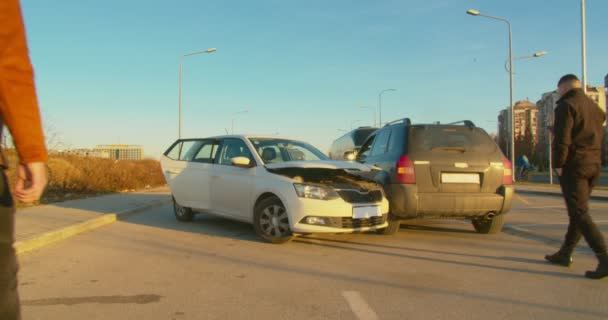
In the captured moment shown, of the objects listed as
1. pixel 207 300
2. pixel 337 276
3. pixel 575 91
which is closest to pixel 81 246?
pixel 207 300

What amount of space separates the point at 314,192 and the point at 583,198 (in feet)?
10.1

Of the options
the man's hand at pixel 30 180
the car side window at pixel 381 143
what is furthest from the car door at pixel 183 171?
the man's hand at pixel 30 180

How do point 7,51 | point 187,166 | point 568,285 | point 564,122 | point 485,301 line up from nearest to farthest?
point 7,51, point 485,301, point 568,285, point 564,122, point 187,166

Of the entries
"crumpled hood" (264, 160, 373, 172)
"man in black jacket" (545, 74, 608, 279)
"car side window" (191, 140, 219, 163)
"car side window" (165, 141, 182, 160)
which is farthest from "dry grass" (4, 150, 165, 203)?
"man in black jacket" (545, 74, 608, 279)

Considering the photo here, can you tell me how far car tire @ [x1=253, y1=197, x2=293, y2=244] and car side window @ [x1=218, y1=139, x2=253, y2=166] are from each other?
111cm

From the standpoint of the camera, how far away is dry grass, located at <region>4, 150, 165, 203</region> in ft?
49.4

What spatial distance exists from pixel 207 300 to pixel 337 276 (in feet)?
4.67

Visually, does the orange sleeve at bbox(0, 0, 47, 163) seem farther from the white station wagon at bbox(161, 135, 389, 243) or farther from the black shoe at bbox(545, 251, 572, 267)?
the black shoe at bbox(545, 251, 572, 267)

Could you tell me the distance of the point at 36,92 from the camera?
180cm

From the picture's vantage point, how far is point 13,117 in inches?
66.9

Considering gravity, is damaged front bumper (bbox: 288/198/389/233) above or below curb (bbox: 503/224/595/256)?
above

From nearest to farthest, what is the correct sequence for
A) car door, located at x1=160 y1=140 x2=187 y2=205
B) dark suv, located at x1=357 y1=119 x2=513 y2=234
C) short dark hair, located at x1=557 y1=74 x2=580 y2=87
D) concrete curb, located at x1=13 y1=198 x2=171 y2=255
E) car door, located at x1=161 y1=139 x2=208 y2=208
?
short dark hair, located at x1=557 y1=74 x2=580 y2=87, concrete curb, located at x1=13 y1=198 x2=171 y2=255, dark suv, located at x1=357 y1=119 x2=513 y2=234, car door, located at x1=161 y1=139 x2=208 y2=208, car door, located at x1=160 y1=140 x2=187 y2=205

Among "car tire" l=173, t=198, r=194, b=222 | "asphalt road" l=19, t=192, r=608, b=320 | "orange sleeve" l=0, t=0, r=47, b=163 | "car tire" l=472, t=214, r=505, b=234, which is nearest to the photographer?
"orange sleeve" l=0, t=0, r=47, b=163

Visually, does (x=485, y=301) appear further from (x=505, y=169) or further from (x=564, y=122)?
(x=505, y=169)
